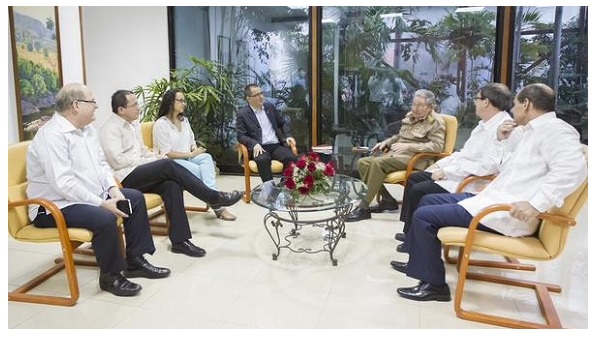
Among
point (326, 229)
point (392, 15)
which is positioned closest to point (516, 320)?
point (326, 229)

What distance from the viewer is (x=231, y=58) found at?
6145 millimetres

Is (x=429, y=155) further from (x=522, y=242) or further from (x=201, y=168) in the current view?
(x=201, y=168)

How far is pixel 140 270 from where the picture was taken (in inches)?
116

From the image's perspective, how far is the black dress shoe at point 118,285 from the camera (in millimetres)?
2695

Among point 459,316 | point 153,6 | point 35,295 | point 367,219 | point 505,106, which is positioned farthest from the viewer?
point 153,6

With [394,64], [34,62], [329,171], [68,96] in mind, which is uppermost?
[394,64]

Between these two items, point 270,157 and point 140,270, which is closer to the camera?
point 140,270

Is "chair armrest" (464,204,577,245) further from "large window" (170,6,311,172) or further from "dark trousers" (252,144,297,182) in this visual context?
"large window" (170,6,311,172)

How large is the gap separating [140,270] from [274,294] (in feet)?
2.96

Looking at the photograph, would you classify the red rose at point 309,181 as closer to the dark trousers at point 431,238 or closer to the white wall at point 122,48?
the dark trousers at point 431,238

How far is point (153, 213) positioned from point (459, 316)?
2.92m

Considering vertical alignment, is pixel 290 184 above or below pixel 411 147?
below

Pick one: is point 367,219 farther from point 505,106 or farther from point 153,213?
point 153,213

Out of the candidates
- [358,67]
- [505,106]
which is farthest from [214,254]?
[358,67]
